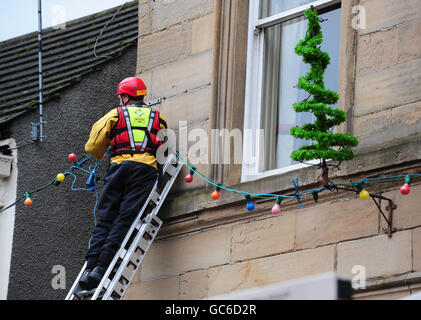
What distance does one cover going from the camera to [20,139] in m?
11.1

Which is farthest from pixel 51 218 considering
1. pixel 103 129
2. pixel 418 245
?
pixel 418 245

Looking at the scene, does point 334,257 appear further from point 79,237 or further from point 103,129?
point 79,237

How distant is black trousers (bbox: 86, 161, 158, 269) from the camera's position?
8.57 m

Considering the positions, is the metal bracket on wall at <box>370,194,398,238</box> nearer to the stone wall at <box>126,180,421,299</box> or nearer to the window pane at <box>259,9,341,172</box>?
the stone wall at <box>126,180,421,299</box>

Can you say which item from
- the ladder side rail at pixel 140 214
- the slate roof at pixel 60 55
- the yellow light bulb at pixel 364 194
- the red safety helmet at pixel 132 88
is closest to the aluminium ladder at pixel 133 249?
the ladder side rail at pixel 140 214

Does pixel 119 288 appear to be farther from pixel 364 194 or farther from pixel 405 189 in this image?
pixel 405 189

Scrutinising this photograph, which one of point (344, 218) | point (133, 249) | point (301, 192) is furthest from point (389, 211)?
point (133, 249)

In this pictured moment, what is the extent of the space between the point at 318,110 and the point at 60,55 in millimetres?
6322

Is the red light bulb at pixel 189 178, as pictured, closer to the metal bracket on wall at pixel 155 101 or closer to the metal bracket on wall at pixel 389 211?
the metal bracket on wall at pixel 155 101

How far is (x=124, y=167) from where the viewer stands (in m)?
8.70

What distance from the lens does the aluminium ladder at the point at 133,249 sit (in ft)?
27.3

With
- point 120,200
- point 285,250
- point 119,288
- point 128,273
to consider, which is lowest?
point 119,288

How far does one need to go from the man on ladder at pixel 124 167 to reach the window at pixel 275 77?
78 cm
